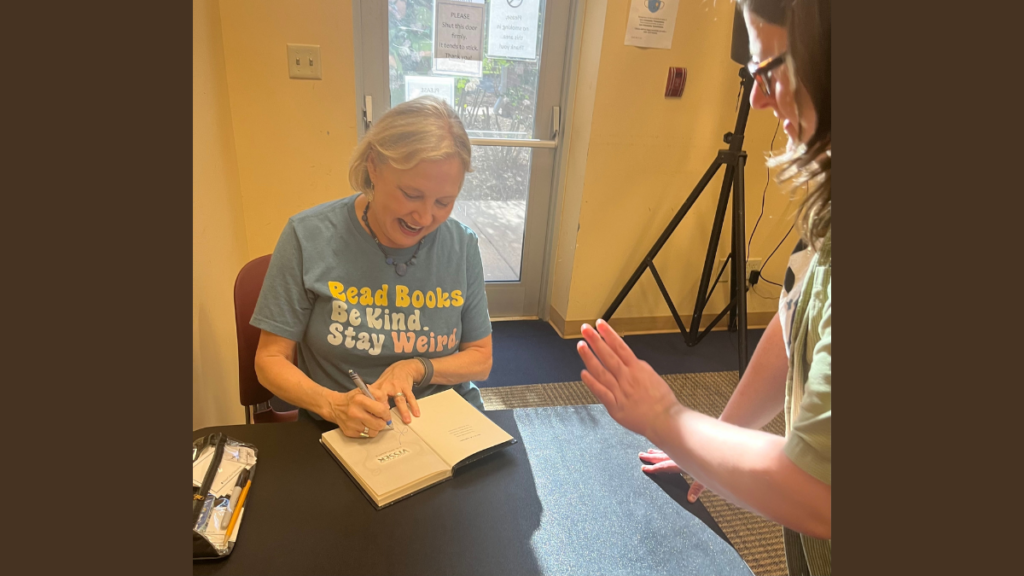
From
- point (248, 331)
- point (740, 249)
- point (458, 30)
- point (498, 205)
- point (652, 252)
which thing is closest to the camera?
point (248, 331)

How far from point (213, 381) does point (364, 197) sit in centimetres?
71

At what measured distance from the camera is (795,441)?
1.96 ft

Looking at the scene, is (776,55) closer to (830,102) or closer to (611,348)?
(830,102)

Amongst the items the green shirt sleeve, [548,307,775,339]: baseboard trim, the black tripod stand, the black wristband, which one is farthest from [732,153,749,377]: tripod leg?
the green shirt sleeve

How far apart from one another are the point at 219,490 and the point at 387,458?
247 millimetres

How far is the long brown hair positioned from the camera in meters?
0.57

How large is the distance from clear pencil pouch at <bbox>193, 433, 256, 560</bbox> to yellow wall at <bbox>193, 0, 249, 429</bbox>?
0.49 meters

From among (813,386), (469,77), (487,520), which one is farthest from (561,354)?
(813,386)

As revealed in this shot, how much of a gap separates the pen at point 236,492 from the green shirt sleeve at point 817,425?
28.6 inches

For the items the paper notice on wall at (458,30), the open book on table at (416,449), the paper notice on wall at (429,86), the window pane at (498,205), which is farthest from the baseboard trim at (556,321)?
the open book on table at (416,449)

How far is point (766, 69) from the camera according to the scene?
64cm

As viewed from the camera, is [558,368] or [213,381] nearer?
[213,381]

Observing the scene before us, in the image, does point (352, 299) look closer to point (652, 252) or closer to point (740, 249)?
point (740, 249)

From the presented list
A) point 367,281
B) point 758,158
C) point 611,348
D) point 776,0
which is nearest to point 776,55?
point 776,0
